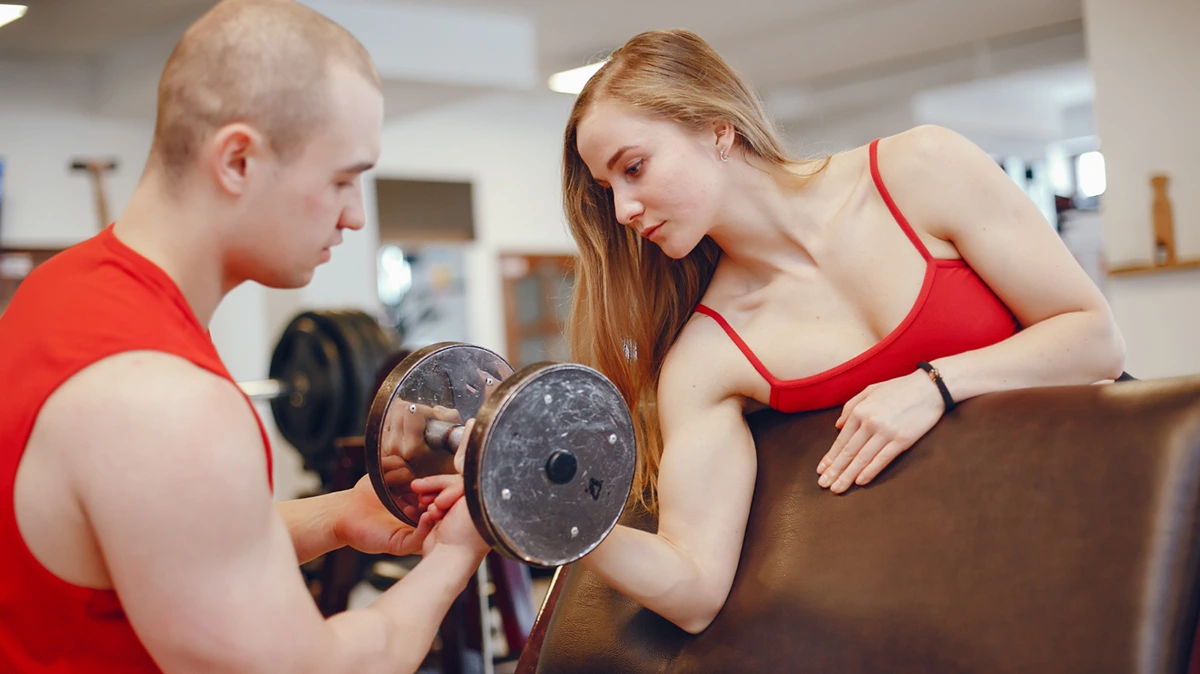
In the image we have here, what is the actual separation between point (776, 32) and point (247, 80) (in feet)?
20.1

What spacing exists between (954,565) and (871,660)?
14cm

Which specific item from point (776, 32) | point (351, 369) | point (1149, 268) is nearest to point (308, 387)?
point (351, 369)

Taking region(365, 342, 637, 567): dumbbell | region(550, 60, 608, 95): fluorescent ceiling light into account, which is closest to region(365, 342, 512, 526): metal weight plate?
region(365, 342, 637, 567): dumbbell

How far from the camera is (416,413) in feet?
4.47

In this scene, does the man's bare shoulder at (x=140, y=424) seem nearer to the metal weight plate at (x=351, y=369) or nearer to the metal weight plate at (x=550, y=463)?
the metal weight plate at (x=550, y=463)

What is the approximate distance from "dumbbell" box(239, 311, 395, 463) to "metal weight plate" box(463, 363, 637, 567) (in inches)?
104

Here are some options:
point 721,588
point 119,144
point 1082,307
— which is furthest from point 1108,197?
point 119,144

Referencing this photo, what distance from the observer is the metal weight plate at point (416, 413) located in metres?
1.33

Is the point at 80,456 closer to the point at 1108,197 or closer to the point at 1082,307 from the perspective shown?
the point at 1082,307

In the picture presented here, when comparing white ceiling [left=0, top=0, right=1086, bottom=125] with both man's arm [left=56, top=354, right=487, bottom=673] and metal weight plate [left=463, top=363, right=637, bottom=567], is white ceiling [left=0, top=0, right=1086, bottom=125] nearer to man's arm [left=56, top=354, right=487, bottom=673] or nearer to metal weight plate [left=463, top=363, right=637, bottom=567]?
metal weight plate [left=463, top=363, right=637, bottom=567]

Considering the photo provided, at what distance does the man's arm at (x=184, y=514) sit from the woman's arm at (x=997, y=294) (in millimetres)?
741

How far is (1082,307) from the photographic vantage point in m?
1.46

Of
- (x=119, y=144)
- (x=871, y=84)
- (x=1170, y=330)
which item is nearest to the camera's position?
(x=1170, y=330)

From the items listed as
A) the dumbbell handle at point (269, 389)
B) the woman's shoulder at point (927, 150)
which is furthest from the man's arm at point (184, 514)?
the dumbbell handle at point (269, 389)
